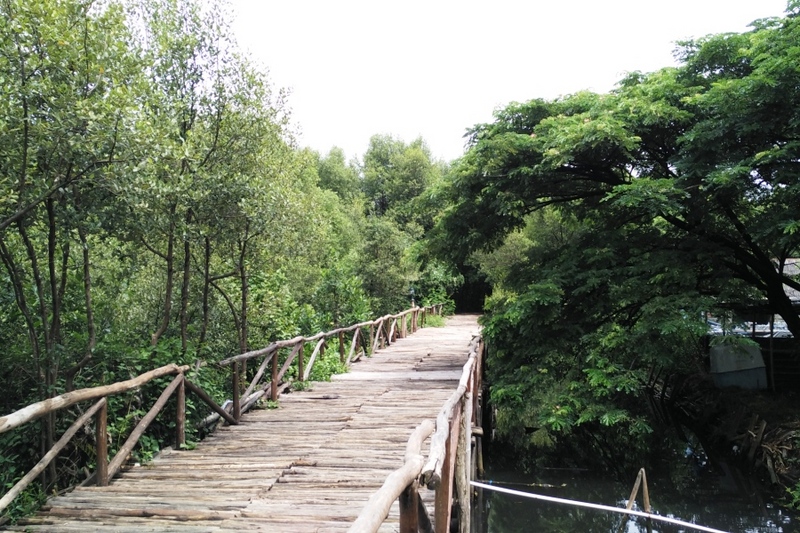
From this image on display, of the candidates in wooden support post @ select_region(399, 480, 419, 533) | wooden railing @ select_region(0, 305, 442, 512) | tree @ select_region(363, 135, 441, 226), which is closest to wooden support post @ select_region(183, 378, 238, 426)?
wooden railing @ select_region(0, 305, 442, 512)

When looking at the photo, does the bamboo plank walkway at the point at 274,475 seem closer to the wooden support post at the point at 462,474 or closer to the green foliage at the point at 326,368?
the wooden support post at the point at 462,474

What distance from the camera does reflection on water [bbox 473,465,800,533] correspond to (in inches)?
435

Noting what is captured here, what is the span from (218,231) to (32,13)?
14.5 feet

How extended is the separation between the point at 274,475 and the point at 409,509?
3.18 meters

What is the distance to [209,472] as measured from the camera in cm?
575

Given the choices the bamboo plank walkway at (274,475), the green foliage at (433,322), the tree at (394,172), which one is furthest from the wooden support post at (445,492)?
the tree at (394,172)

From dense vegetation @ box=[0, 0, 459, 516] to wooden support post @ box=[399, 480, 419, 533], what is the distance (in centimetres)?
386

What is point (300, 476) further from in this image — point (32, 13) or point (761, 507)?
point (761, 507)

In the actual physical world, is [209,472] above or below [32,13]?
below

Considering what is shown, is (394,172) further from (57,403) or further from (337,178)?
(57,403)


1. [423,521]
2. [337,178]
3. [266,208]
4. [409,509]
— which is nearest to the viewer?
[409,509]

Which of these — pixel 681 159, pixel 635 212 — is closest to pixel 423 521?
pixel 681 159

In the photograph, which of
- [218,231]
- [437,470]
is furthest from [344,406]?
[437,470]

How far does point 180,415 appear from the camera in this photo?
6625 millimetres
